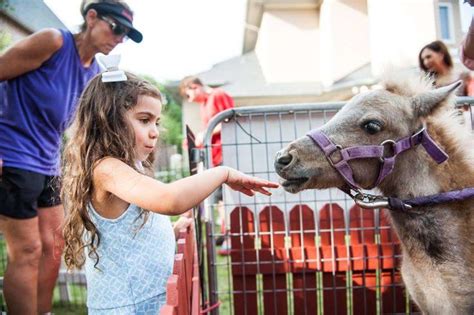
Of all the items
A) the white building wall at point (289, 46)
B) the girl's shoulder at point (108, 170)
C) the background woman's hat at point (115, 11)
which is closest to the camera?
the girl's shoulder at point (108, 170)

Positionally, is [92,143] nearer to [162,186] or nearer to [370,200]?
[162,186]

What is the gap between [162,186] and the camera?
1954mm

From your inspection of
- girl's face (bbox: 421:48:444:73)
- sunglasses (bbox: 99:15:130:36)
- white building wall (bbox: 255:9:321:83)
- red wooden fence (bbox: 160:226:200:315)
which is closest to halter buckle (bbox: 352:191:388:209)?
red wooden fence (bbox: 160:226:200:315)

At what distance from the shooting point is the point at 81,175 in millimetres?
2180

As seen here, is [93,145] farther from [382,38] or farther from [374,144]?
[382,38]

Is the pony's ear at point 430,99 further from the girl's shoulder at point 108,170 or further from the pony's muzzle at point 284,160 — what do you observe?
the girl's shoulder at point 108,170

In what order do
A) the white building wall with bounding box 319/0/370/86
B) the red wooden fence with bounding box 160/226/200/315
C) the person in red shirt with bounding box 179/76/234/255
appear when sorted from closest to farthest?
the red wooden fence with bounding box 160/226/200/315, the person in red shirt with bounding box 179/76/234/255, the white building wall with bounding box 319/0/370/86

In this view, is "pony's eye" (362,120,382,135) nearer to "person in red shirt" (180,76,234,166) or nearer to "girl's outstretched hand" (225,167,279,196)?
"girl's outstretched hand" (225,167,279,196)

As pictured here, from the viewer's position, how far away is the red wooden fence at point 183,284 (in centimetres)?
165

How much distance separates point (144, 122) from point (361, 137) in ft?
3.37

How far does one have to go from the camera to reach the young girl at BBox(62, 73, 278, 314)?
2.17m

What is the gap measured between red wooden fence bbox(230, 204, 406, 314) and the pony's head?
1434mm

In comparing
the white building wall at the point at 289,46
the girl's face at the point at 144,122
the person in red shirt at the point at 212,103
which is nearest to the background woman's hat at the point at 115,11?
the girl's face at the point at 144,122

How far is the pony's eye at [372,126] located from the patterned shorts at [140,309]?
4.07 feet
